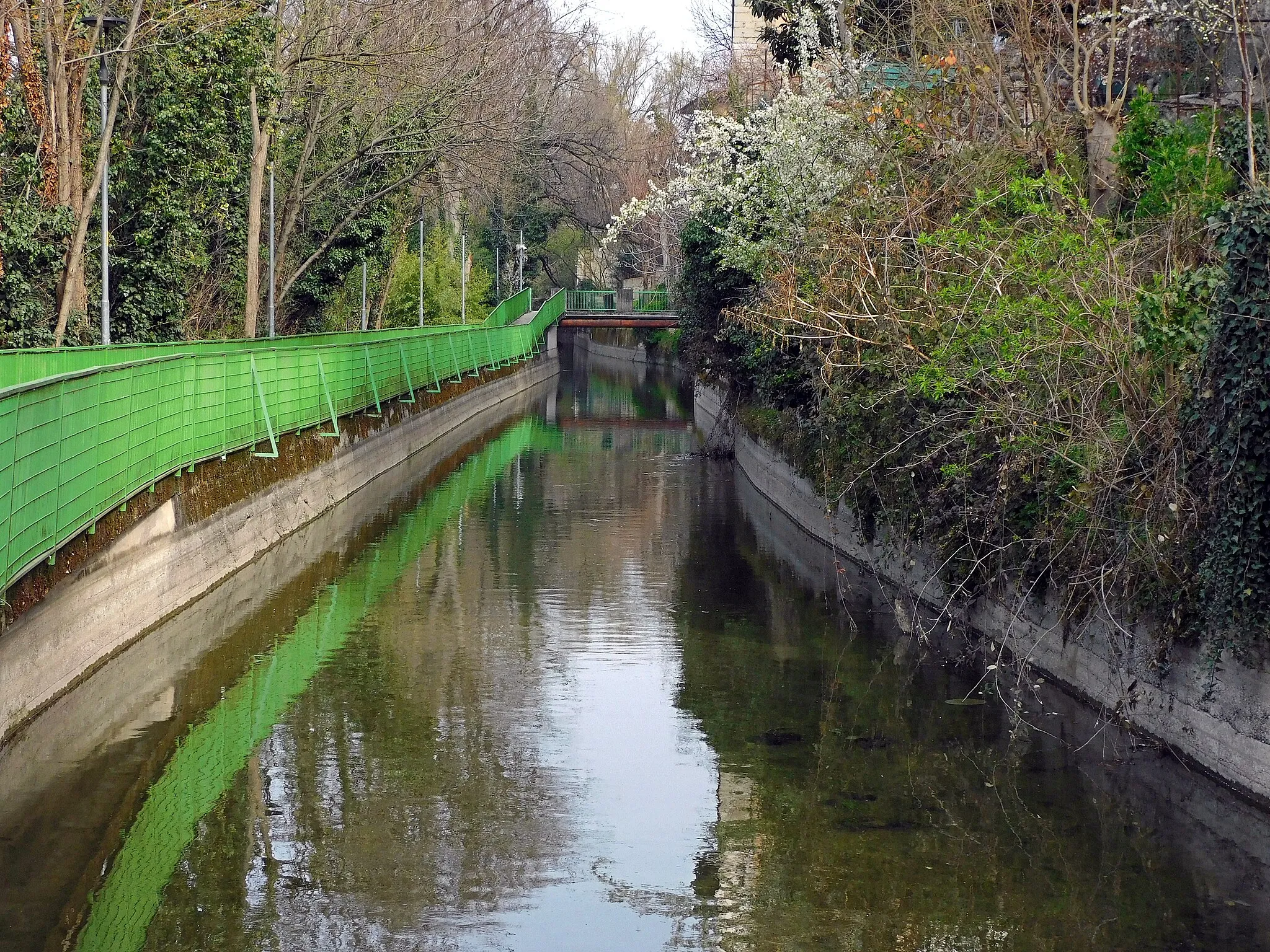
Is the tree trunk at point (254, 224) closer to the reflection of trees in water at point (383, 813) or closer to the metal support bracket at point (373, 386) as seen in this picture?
the metal support bracket at point (373, 386)

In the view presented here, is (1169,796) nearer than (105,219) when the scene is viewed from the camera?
Yes

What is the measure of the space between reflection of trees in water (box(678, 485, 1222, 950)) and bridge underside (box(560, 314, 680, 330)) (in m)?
58.0

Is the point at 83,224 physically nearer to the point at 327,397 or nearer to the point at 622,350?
the point at 327,397

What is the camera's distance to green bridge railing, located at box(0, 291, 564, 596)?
10219 mm

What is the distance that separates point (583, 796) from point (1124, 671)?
424 cm

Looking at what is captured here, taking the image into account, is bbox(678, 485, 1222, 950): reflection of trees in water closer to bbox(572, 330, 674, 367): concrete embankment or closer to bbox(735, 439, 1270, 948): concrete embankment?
bbox(735, 439, 1270, 948): concrete embankment

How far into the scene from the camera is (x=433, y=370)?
3797cm

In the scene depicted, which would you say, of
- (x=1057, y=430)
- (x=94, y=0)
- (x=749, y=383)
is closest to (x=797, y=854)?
(x=1057, y=430)

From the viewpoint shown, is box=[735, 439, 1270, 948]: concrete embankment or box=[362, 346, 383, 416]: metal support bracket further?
box=[362, 346, 383, 416]: metal support bracket

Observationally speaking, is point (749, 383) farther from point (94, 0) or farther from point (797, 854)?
point (797, 854)

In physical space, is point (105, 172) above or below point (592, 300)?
above

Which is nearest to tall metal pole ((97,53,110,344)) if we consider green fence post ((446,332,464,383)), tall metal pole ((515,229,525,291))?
green fence post ((446,332,464,383))

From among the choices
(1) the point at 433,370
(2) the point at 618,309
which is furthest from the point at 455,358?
(2) the point at 618,309

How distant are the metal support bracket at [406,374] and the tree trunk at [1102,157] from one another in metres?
17.0
